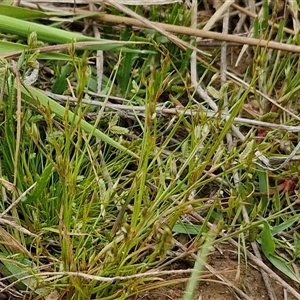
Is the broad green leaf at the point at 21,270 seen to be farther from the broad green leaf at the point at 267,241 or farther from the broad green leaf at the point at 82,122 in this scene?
the broad green leaf at the point at 267,241

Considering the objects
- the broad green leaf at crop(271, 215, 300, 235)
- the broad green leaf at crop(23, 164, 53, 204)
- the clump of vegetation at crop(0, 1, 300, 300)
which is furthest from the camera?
the broad green leaf at crop(271, 215, 300, 235)

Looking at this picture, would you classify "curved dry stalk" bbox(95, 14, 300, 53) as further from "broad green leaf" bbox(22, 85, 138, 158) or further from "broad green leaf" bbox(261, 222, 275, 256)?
"broad green leaf" bbox(261, 222, 275, 256)

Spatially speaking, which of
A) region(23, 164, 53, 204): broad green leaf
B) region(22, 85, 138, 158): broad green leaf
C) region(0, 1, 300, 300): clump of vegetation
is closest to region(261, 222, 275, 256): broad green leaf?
region(0, 1, 300, 300): clump of vegetation

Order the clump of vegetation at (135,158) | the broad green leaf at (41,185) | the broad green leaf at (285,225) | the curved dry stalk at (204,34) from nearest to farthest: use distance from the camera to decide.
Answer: the clump of vegetation at (135,158) < the broad green leaf at (41,185) < the broad green leaf at (285,225) < the curved dry stalk at (204,34)

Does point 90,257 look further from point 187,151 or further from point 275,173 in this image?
point 275,173

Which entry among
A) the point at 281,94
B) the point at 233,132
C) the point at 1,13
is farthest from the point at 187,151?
the point at 1,13

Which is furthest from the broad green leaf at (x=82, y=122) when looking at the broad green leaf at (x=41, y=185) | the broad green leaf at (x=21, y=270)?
→ the broad green leaf at (x=21, y=270)

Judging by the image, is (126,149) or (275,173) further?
(275,173)
